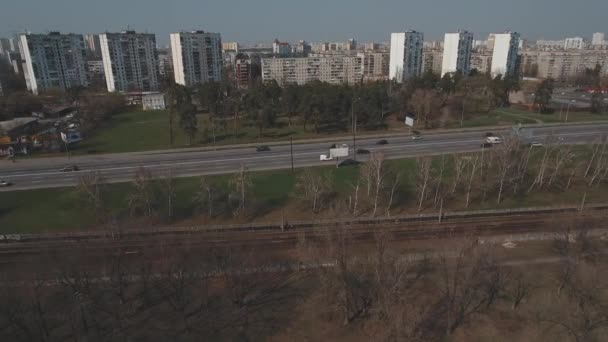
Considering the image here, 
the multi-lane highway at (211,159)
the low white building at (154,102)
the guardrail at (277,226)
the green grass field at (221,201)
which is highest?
the low white building at (154,102)

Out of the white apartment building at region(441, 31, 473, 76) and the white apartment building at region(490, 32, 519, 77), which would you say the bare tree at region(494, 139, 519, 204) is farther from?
the white apartment building at region(490, 32, 519, 77)

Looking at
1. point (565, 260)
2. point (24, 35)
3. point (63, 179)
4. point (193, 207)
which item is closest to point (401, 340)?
point (565, 260)

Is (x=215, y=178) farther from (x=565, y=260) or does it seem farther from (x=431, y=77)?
(x=431, y=77)

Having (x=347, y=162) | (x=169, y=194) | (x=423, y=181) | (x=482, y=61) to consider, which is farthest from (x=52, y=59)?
(x=482, y=61)

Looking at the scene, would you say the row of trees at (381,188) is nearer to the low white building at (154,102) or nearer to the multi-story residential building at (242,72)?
the low white building at (154,102)

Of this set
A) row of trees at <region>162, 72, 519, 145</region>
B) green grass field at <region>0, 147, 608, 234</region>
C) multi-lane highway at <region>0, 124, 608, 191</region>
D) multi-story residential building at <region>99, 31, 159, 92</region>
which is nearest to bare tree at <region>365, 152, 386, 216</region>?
green grass field at <region>0, 147, 608, 234</region>

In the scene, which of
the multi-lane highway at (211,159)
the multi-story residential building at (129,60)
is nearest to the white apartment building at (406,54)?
the multi-lane highway at (211,159)

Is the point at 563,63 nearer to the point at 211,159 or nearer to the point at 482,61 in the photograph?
the point at 482,61
